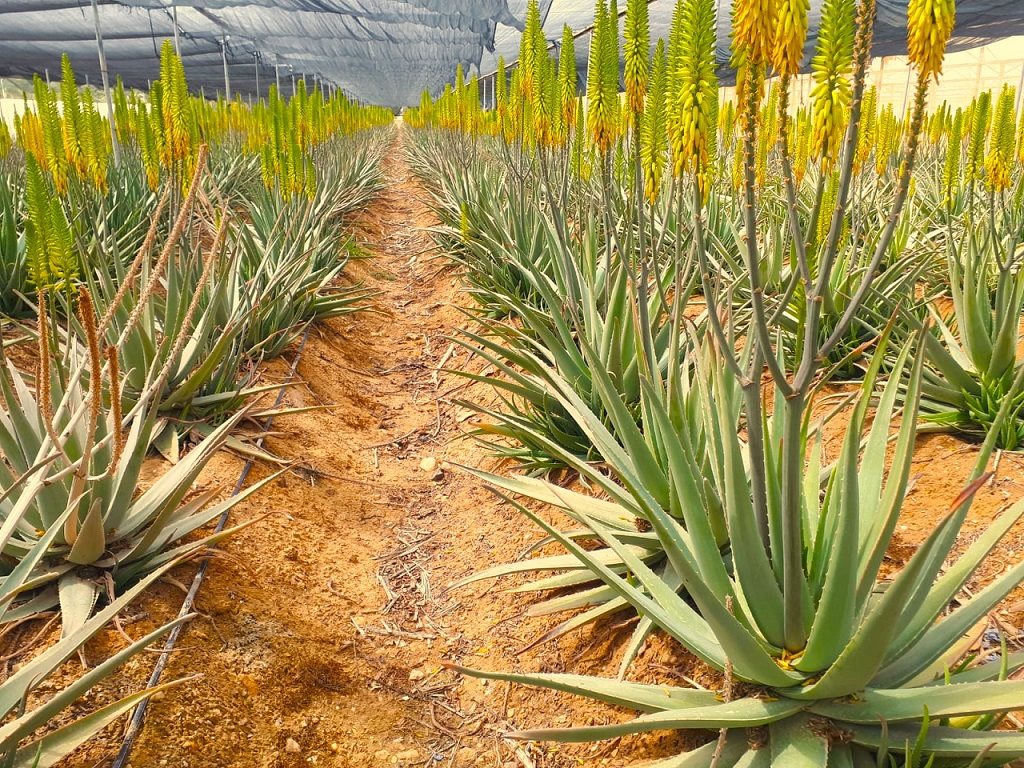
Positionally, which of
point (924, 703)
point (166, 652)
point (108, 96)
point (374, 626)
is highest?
point (108, 96)

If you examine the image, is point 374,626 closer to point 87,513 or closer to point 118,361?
point 87,513

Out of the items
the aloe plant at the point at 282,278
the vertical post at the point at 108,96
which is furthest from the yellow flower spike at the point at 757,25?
the vertical post at the point at 108,96

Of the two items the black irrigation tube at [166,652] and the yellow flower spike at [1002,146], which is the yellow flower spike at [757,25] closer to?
the black irrigation tube at [166,652]

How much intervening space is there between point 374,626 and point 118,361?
1.24 m

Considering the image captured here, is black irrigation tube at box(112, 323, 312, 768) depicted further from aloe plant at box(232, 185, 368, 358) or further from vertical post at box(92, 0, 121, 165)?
vertical post at box(92, 0, 121, 165)

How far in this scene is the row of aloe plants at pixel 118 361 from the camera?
1436mm

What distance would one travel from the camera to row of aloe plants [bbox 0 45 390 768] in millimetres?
1436

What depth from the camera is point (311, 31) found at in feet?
56.0

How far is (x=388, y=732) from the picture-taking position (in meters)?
2.18

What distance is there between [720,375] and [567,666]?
3.69 feet

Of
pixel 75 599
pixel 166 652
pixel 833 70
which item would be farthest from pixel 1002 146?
pixel 75 599

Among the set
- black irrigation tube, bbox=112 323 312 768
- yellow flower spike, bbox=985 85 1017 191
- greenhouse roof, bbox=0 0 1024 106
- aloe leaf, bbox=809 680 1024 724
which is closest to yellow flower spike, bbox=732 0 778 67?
aloe leaf, bbox=809 680 1024 724

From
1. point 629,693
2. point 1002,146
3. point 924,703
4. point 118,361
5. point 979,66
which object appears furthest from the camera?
point 979,66

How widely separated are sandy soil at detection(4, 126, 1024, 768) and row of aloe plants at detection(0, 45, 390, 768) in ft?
0.69
